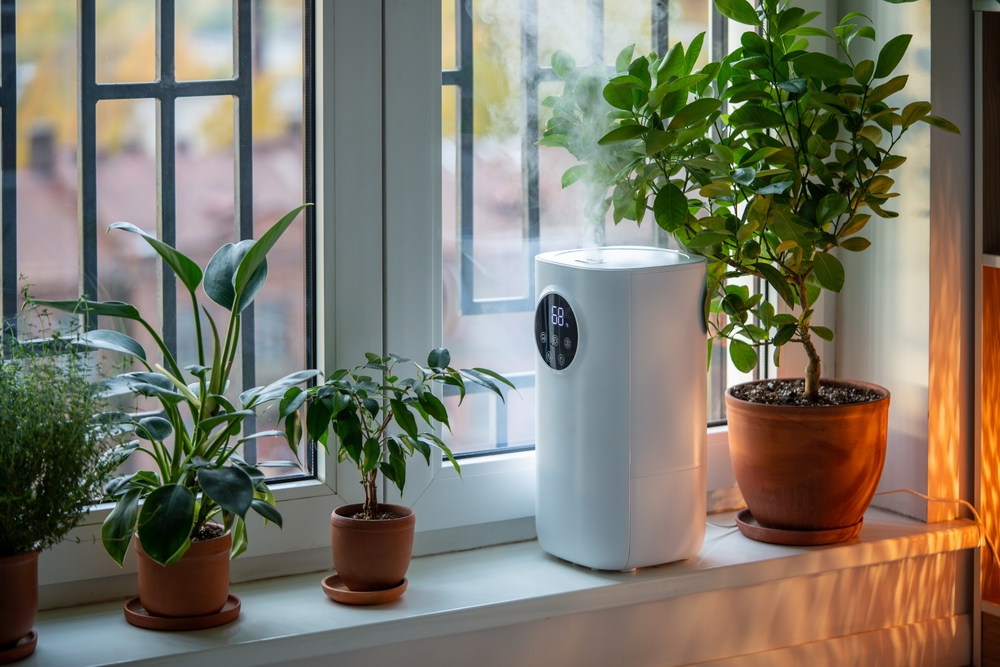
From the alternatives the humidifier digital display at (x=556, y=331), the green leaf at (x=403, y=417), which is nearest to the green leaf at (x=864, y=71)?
the humidifier digital display at (x=556, y=331)

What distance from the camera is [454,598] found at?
125cm

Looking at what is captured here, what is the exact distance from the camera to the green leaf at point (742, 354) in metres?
1.46

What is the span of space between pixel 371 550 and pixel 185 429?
0.25 m

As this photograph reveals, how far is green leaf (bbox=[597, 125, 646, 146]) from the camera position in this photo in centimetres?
123

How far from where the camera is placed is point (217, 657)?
3.58 feet

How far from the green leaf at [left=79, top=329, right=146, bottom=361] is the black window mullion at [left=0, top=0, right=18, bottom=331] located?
0.33 feet

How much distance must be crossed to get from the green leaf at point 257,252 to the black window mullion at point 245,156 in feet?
0.59

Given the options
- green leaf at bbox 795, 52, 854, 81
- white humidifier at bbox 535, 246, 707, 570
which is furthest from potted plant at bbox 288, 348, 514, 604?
green leaf at bbox 795, 52, 854, 81

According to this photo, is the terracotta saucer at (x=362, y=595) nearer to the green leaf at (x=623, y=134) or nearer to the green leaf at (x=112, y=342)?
the green leaf at (x=112, y=342)

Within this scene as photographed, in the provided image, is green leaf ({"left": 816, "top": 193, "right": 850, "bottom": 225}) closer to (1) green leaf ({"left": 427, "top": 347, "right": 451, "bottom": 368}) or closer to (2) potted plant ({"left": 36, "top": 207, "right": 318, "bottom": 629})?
(1) green leaf ({"left": 427, "top": 347, "right": 451, "bottom": 368})

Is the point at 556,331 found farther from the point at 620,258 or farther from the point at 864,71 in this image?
the point at 864,71

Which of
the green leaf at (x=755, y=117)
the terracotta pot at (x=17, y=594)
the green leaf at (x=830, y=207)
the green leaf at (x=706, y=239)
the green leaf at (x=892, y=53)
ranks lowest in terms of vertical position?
the terracotta pot at (x=17, y=594)

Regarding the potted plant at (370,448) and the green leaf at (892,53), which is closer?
the potted plant at (370,448)

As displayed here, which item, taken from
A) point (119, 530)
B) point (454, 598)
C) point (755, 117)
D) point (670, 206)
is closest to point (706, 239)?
point (670, 206)
